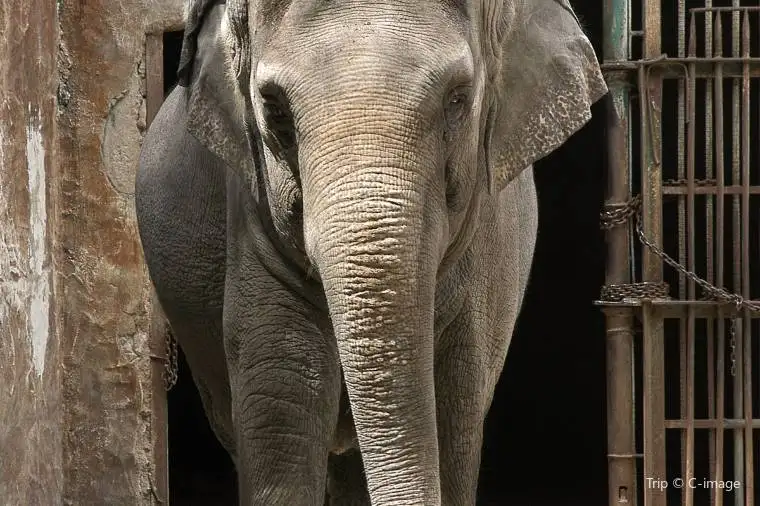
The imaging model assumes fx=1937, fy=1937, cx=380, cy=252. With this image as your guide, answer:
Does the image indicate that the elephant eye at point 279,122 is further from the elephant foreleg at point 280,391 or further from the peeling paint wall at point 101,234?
the peeling paint wall at point 101,234

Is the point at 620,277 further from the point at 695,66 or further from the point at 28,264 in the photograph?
the point at 28,264

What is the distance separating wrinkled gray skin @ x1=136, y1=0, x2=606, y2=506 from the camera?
3045 millimetres

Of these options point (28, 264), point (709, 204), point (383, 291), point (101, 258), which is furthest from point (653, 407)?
point (383, 291)

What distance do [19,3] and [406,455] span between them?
2706 mm

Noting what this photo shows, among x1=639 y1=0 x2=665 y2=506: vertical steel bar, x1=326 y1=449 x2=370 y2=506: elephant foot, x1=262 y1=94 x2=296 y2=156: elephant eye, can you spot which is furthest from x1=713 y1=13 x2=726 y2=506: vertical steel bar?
x1=262 y1=94 x2=296 y2=156: elephant eye

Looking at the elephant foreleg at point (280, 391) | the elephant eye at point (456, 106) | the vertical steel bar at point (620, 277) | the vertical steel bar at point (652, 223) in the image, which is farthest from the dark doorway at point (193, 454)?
the elephant eye at point (456, 106)

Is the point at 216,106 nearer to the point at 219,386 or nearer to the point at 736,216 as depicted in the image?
the point at 219,386

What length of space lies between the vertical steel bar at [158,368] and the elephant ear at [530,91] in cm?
270

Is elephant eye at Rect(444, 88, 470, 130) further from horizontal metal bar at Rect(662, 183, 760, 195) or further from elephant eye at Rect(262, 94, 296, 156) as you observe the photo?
horizontal metal bar at Rect(662, 183, 760, 195)

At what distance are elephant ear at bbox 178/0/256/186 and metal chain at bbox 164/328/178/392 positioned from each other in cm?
255

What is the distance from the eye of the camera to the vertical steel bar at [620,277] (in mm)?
6051

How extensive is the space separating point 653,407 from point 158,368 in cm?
159

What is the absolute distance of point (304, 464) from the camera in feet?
12.4

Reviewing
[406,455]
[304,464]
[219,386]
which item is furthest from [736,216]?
[406,455]
